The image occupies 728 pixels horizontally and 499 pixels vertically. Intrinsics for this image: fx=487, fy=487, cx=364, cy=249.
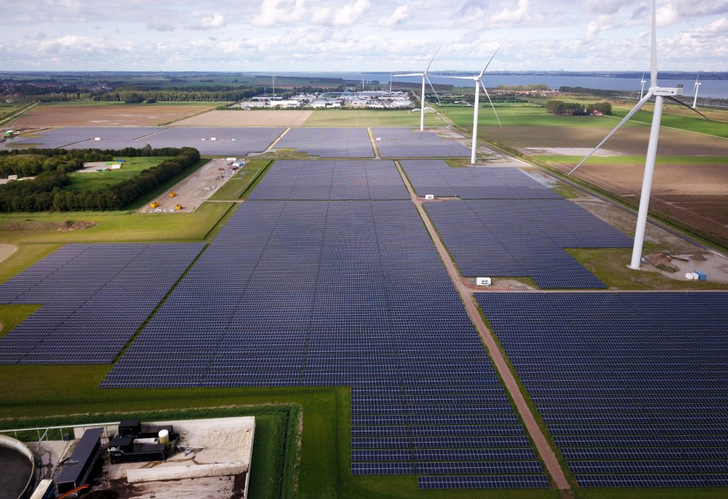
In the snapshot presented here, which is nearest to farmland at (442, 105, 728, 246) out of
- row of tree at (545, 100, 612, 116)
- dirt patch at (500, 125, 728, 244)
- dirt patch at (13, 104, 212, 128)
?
dirt patch at (500, 125, 728, 244)

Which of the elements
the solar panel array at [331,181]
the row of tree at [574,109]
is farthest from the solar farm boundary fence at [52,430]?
the row of tree at [574,109]

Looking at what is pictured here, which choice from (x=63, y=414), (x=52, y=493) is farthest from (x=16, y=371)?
(x=52, y=493)

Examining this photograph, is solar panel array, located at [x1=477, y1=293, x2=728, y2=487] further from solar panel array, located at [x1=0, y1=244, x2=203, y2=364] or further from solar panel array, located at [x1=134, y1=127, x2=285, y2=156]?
solar panel array, located at [x1=134, y1=127, x2=285, y2=156]

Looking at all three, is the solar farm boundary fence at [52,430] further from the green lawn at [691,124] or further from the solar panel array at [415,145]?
the green lawn at [691,124]

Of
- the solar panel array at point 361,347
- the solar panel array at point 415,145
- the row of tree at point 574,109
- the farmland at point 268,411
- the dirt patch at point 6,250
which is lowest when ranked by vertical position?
the farmland at point 268,411

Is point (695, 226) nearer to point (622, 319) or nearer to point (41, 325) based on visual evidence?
point (622, 319)

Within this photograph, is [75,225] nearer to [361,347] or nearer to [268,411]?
[361,347]
